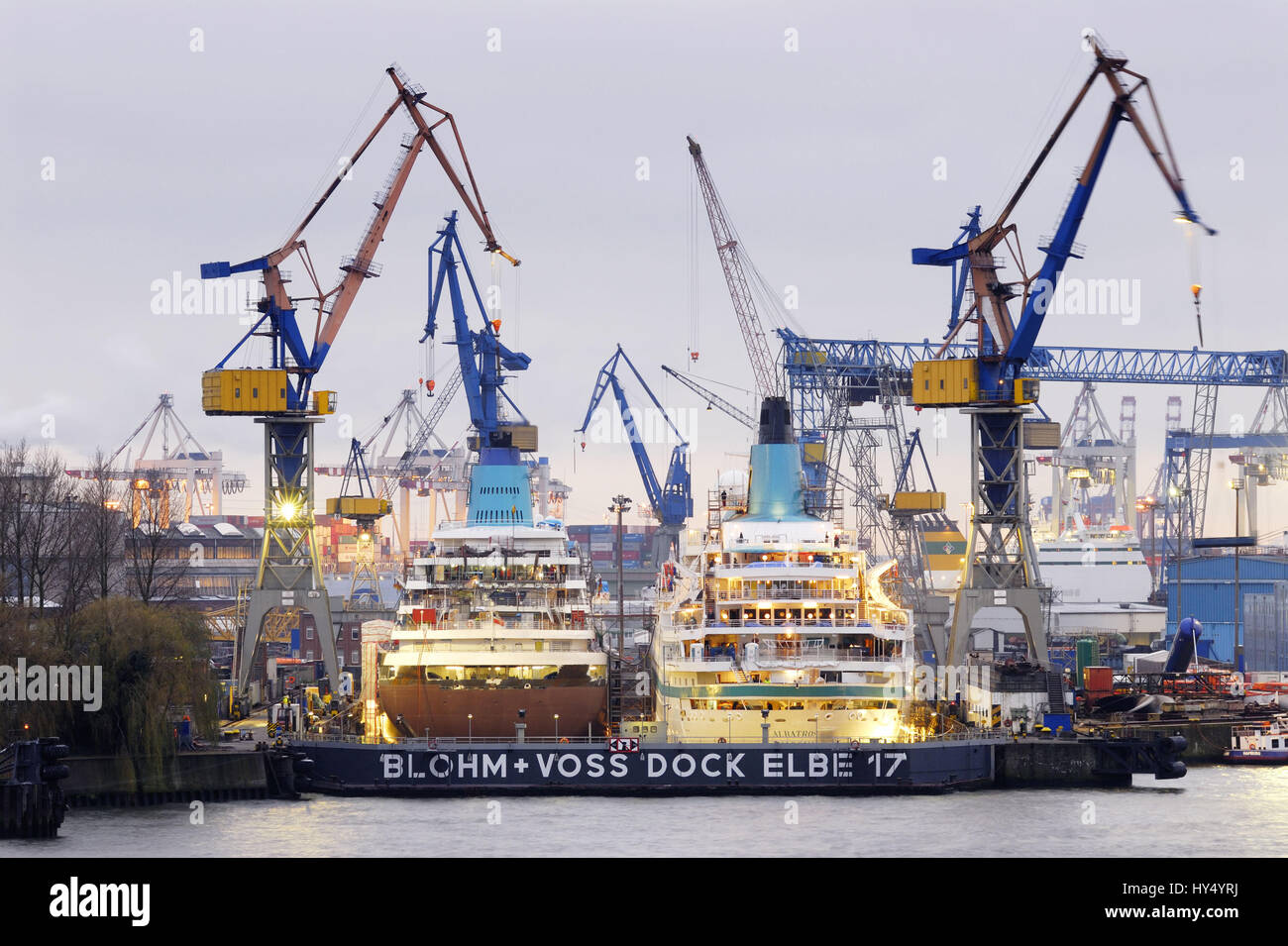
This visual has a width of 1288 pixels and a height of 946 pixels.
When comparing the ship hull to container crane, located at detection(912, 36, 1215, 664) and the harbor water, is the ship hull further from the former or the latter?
container crane, located at detection(912, 36, 1215, 664)

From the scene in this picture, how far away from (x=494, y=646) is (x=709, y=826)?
17656 mm

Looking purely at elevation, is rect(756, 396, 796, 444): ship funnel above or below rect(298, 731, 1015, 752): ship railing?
above

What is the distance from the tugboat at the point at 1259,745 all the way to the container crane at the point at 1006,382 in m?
9.83

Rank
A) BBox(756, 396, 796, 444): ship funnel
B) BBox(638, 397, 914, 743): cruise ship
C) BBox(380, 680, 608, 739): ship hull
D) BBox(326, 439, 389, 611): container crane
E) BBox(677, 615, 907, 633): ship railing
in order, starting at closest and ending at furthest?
BBox(638, 397, 914, 743): cruise ship
BBox(677, 615, 907, 633): ship railing
BBox(380, 680, 608, 739): ship hull
BBox(756, 396, 796, 444): ship funnel
BBox(326, 439, 389, 611): container crane

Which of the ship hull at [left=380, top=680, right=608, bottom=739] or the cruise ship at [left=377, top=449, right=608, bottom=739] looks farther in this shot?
the cruise ship at [left=377, top=449, right=608, bottom=739]

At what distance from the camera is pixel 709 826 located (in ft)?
229

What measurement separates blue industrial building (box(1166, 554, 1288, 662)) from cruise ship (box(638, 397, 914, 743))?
237 feet

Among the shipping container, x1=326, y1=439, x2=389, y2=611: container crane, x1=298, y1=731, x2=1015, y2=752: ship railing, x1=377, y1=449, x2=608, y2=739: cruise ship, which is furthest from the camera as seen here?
x1=326, y1=439, x2=389, y2=611: container crane

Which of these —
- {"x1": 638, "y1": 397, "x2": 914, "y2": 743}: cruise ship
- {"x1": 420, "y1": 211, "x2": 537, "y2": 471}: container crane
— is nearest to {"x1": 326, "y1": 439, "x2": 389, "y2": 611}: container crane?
{"x1": 420, "y1": 211, "x2": 537, "y2": 471}: container crane

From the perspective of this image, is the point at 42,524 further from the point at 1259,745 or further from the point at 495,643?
the point at 1259,745

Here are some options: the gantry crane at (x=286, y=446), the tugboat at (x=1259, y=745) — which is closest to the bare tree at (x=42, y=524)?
the gantry crane at (x=286, y=446)

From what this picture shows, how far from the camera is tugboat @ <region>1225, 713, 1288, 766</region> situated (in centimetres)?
9469

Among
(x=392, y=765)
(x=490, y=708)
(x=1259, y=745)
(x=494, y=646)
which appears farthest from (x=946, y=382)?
(x=392, y=765)
